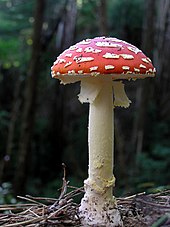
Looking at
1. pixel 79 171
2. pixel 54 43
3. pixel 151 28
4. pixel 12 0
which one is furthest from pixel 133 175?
pixel 12 0

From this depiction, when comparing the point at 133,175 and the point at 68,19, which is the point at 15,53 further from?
the point at 133,175

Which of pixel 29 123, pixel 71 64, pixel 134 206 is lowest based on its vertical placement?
pixel 134 206

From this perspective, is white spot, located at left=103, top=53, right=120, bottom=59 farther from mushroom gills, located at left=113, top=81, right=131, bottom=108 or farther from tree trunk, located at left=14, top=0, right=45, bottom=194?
tree trunk, located at left=14, top=0, right=45, bottom=194

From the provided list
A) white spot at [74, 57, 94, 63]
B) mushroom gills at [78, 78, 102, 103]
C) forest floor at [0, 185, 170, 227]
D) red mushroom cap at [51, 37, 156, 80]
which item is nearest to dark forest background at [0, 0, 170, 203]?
forest floor at [0, 185, 170, 227]

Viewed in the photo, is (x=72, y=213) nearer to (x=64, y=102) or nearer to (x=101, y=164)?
(x=101, y=164)

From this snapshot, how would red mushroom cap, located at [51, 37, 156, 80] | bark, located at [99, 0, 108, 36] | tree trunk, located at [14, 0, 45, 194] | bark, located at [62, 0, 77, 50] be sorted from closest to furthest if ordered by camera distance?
red mushroom cap, located at [51, 37, 156, 80] → bark, located at [99, 0, 108, 36] → tree trunk, located at [14, 0, 45, 194] → bark, located at [62, 0, 77, 50]

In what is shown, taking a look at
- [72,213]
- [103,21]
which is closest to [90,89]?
[72,213]
